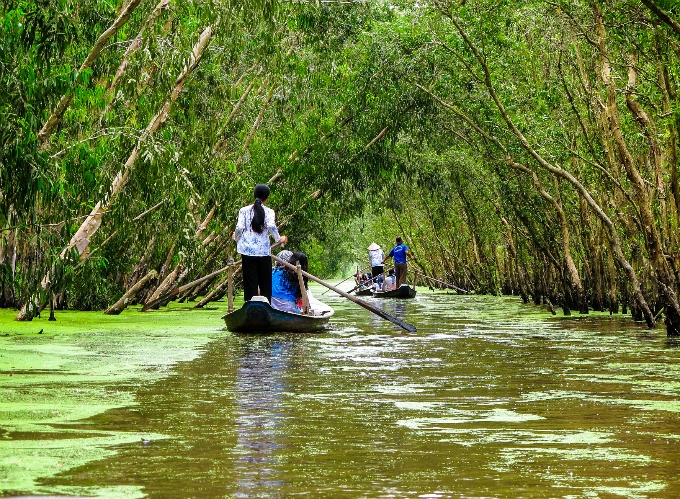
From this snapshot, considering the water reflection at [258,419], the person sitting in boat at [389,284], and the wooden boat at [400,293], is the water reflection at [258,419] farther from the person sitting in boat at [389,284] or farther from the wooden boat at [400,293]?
the person sitting in boat at [389,284]

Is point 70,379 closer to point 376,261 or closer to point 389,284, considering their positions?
point 389,284

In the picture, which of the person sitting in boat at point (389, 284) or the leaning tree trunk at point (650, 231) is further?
the person sitting in boat at point (389, 284)

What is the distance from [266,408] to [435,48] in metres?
14.3

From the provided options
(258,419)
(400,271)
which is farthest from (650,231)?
(400,271)

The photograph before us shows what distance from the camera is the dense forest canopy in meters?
12.4

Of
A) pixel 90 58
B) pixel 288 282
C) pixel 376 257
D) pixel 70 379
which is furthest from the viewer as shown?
pixel 376 257

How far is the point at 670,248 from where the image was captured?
15.4m

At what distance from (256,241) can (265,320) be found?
45.2 inches

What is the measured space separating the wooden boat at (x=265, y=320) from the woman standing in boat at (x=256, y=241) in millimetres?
430

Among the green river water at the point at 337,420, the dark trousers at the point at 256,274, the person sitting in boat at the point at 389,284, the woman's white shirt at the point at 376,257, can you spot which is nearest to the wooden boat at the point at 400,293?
the person sitting in boat at the point at 389,284

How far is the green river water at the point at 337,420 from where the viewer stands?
4.74m

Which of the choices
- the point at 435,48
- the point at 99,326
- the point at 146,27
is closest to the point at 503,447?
the point at 146,27

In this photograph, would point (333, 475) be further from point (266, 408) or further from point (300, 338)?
point (300, 338)

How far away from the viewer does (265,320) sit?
15055 mm
